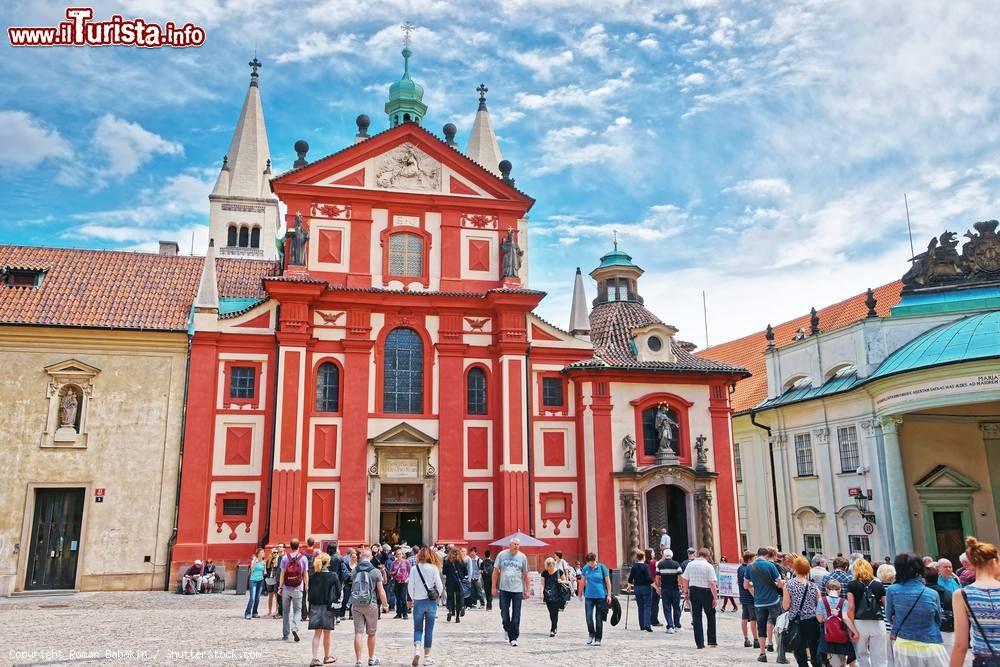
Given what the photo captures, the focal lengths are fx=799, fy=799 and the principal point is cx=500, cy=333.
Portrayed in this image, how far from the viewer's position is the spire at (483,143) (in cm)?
4756

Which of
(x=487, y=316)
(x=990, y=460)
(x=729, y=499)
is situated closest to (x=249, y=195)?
(x=487, y=316)

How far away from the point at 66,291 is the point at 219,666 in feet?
71.2

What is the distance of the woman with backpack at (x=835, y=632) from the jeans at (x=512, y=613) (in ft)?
18.5

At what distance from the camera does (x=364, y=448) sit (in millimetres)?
27812

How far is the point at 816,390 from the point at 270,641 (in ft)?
85.7

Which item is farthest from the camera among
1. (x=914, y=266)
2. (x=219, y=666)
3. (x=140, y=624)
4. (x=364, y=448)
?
(x=914, y=266)

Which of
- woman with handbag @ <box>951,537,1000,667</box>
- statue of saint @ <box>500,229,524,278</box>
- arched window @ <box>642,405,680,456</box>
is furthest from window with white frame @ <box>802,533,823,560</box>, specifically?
woman with handbag @ <box>951,537,1000,667</box>

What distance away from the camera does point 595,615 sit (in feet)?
47.8

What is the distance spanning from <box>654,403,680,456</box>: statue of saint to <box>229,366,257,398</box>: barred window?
15.0m

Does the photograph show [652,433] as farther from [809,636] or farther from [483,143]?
[483,143]

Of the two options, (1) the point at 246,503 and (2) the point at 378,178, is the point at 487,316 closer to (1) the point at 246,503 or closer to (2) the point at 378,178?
(2) the point at 378,178

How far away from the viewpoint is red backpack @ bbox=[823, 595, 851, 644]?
33.6 feet

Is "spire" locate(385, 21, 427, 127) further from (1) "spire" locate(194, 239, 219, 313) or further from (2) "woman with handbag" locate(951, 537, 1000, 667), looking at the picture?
(2) "woman with handbag" locate(951, 537, 1000, 667)

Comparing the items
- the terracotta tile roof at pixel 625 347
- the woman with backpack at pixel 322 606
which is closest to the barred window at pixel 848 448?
the terracotta tile roof at pixel 625 347
